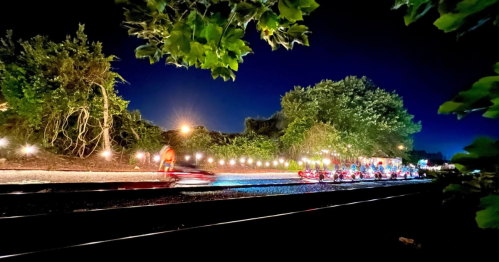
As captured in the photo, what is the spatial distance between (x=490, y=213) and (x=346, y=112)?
21.4m

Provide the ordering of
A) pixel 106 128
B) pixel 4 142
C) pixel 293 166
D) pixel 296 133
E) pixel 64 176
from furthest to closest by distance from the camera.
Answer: pixel 296 133 < pixel 293 166 < pixel 106 128 < pixel 4 142 < pixel 64 176

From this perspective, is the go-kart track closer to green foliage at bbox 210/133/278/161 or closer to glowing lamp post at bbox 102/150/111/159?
glowing lamp post at bbox 102/150/111/159

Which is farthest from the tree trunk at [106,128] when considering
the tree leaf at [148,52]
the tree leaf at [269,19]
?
the tree leaf at [269,19]

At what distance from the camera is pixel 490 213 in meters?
0.55

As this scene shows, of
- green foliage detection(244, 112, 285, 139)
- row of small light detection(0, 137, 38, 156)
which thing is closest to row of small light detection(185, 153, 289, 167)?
green foliage detection(244, 112, 285, 139)

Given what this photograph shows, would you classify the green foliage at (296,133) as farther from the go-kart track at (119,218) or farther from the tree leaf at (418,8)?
the tree leaf at (418,8)

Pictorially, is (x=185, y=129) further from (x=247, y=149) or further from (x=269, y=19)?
(x=269, y=19)

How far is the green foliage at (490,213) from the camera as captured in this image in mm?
540

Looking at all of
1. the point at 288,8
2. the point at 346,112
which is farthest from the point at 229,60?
the point at 346,112

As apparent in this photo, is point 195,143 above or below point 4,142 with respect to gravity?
above

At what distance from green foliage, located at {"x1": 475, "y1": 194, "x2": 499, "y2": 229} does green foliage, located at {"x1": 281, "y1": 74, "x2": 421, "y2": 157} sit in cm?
1757

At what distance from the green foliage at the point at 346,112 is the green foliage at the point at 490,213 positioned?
17.6m

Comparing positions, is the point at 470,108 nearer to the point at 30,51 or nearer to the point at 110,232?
the point at 110,232

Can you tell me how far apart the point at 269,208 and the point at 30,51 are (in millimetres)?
12985
